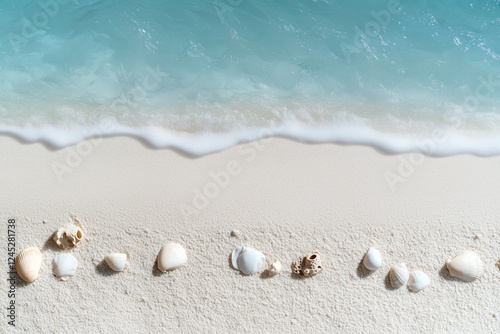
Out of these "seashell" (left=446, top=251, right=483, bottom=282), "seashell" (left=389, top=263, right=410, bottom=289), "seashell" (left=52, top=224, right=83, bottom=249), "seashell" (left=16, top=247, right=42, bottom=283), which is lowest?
"seashell" (left=16, top=247, right=42, bottom=283)

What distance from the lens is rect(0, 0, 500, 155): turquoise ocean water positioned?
2.65 meters

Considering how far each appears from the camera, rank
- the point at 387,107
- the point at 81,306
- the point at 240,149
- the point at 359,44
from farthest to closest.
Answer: the point at 359,44
the point at 387,107
the point at 240,149
the point at 81,306

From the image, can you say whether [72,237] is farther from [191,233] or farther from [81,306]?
[191,233]

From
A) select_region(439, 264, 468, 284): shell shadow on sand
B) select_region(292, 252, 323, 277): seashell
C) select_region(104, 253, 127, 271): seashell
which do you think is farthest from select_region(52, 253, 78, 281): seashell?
select_region(439, 264, 468, 284): shell shadow on sand

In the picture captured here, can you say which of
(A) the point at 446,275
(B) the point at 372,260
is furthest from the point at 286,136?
(A) the point at 446,275

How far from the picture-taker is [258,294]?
232cm

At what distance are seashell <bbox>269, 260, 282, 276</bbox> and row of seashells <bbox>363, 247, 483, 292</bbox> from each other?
60 cm

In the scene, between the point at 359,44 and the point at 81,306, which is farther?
the point at 359,44

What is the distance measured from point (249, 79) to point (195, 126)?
651mm

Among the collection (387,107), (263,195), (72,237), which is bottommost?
(72,237)

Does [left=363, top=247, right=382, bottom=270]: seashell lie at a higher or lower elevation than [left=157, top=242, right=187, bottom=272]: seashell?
higher

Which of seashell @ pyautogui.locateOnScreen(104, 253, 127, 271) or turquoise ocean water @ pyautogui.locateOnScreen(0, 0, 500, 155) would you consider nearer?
seashell @ pyautogui.locateOnScreen(104, 253, 127, 271)

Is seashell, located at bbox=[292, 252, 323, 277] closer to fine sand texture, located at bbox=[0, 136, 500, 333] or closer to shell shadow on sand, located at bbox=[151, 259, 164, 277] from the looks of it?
fine sand texture, located at bbox=[0, 136, 500, 333]

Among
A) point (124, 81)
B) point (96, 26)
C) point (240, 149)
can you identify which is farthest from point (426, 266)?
point (96, 26)
